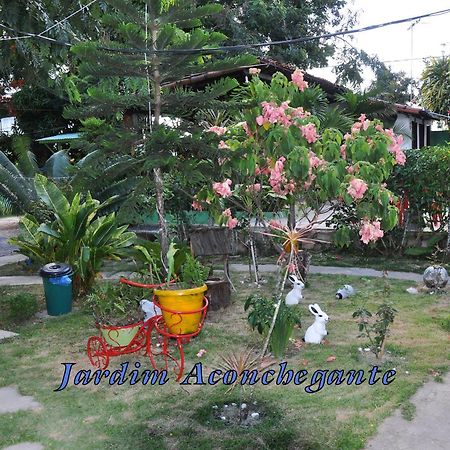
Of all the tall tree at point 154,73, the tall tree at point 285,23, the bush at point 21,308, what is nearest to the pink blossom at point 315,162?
the tall tree at point 154,73

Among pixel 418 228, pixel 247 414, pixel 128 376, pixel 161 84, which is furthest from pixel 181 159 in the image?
pixel 418 228

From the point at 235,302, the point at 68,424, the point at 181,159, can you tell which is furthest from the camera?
the point at 235,302

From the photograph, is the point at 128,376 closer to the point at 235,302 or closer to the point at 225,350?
the point at 225,350

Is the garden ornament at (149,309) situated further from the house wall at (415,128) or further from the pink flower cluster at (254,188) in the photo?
the house wall at (415,128)

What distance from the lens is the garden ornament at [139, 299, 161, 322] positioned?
18.2 feet

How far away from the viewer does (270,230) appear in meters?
5.32

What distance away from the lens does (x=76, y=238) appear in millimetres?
7086

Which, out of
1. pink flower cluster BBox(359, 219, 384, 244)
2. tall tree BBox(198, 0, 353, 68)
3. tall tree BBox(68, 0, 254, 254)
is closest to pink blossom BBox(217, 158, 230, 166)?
tall tree BBox(68, 0, 254, 254)

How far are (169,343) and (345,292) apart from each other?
8.47 ft

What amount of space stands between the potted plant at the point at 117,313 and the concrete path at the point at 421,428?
2.28m

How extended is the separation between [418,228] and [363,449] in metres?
6.67

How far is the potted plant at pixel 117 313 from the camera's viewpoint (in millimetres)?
4930

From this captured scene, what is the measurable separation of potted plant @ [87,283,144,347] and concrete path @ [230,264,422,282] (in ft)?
10.6

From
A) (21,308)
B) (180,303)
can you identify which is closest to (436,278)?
(180,303)
